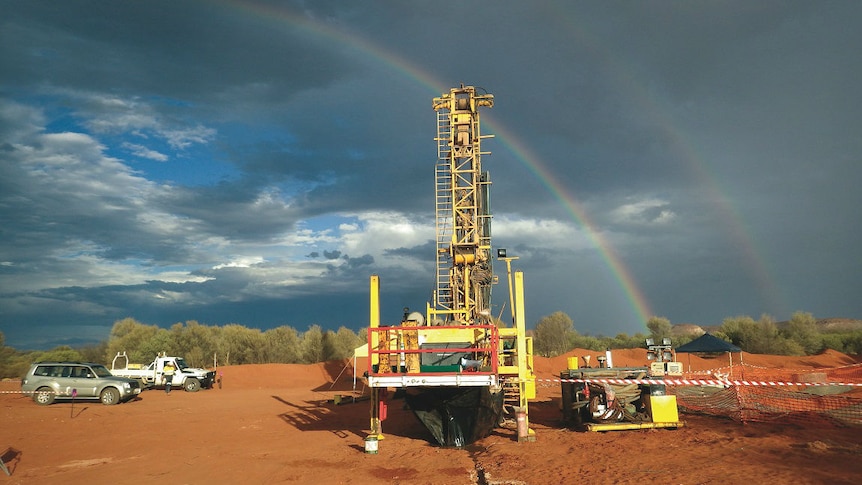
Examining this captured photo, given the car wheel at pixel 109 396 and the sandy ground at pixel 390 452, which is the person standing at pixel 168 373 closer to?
the car wheel at pixel 109 396

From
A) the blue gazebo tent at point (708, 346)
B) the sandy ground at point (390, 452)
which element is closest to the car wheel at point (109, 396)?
the sandy ground at point (390, 452)

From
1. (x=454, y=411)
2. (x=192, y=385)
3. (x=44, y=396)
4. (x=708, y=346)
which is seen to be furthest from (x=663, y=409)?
(x=192, y=385)

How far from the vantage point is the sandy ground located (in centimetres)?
985

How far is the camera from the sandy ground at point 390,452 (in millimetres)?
9852

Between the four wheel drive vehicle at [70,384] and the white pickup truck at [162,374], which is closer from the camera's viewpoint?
the four wheel drive vehicle at [70,384]

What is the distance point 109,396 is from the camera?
78.5 ft

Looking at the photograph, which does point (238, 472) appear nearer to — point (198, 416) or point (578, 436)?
point (578, 436)

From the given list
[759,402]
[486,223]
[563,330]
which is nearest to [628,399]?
[759,402]

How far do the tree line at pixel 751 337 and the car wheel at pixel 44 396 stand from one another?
126 feet

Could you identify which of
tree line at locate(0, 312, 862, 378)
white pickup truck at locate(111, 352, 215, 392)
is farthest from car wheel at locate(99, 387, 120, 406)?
tree line at locate(0, 312, 862, 378)

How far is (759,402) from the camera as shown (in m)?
17.1

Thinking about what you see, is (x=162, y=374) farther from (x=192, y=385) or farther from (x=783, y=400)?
(x=783, y=400)

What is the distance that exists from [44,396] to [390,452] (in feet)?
60.8

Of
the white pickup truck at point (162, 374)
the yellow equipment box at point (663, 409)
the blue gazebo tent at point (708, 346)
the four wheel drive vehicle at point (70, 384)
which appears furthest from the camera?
the white pickup truck at point (162, 374)
